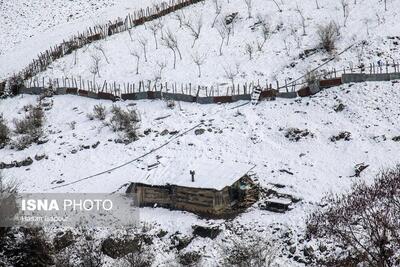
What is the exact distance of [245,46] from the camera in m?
32.2

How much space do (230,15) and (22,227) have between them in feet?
68.4

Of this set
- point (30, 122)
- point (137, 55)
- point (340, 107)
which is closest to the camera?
point (340, 107)

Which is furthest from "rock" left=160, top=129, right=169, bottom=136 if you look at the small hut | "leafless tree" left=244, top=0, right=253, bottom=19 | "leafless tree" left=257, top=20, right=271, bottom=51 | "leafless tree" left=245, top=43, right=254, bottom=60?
"leafless tree" left=244, top=0, right=253, bottom=19

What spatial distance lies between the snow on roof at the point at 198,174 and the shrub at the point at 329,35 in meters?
10.3

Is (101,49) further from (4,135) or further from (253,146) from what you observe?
(253,146)

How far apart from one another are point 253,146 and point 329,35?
8909mm

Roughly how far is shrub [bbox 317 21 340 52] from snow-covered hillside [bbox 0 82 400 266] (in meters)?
4.11

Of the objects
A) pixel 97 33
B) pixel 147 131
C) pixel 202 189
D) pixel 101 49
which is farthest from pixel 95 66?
pixel 202 189

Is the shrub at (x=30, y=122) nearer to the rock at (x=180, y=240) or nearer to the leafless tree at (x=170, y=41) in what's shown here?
the leafless tree at (x=170, y=41)

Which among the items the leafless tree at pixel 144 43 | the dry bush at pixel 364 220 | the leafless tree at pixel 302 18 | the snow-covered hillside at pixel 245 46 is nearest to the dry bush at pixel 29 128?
the snow-covered hillside at pixel 245 46

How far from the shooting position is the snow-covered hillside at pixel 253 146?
21938 mm

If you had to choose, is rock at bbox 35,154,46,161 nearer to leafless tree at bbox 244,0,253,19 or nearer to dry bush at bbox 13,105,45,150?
dry bush at bbox 13,105,45,150

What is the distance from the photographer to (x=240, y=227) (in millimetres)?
20406

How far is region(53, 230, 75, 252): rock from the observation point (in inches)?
806
